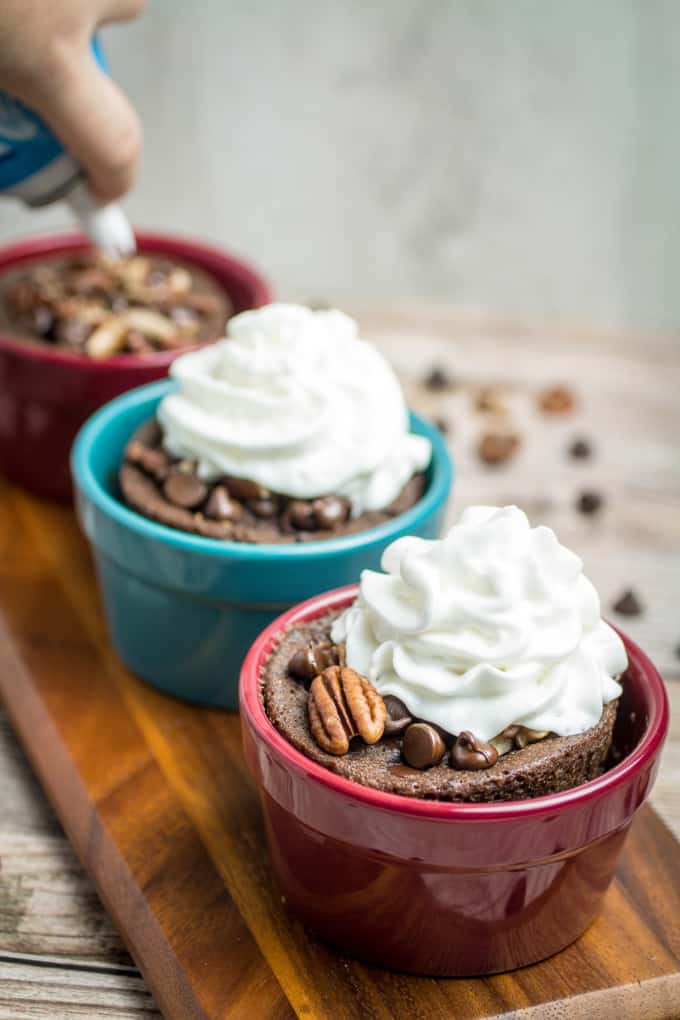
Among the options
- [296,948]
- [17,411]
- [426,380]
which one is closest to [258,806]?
[296,948]

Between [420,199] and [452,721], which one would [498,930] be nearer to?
[452,721]

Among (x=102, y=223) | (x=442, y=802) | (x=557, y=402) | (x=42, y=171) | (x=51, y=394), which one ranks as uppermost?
(x=42, y=171)

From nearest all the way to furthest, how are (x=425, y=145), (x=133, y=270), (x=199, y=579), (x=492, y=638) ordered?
(x=492, y=638), (x=199, y=579), (x=133, y=270), (x=425, y=145)

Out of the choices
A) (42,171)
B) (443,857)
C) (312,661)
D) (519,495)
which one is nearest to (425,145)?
(519,495)

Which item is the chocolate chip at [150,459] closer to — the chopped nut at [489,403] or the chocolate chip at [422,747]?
the chocolate chip at [422,747]

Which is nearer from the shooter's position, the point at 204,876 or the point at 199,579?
the point at 204,876

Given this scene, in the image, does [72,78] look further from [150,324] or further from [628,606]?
[628,606]

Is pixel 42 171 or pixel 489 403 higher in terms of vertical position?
pixel 42 171
